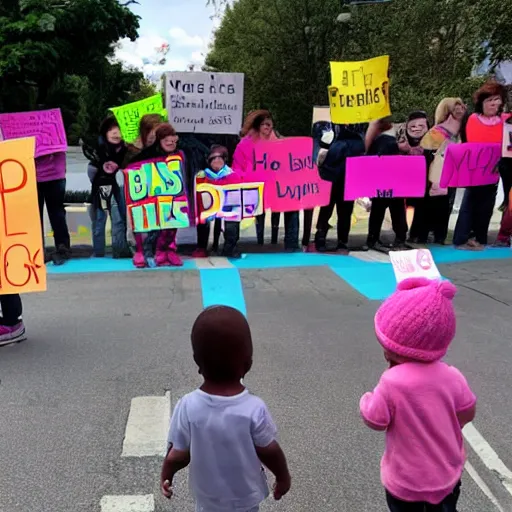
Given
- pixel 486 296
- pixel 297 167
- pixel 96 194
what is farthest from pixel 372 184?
pixel 96 194

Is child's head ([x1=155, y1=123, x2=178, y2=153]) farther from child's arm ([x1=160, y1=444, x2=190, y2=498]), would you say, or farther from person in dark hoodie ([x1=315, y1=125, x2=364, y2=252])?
child's arm ([x1=160, y1=444, x2=190, y2=498])

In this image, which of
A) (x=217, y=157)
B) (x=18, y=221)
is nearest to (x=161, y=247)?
(x=217, y=157)

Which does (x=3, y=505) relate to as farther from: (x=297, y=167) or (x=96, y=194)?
(x=297, y=167)

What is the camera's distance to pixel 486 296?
6121mm

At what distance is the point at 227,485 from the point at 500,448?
1.81m

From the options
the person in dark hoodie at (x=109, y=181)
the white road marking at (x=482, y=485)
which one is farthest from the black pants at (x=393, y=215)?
the white road marking at (x=482, y=485)

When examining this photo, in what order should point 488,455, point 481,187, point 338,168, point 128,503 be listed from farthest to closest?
point 481,187 → point 338,168 → point 488,455 → point 128,503

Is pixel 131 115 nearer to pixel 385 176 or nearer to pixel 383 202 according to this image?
pixel 385 176

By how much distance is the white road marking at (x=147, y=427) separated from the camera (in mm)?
3145

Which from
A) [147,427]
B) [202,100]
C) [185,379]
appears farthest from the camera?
[202,100]

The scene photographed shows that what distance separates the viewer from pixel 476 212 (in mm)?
8602

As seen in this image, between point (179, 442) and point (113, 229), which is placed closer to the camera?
point (179, 442)

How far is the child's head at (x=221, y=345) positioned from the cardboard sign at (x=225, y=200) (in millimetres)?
5946

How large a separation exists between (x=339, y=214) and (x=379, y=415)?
6.64 metres
